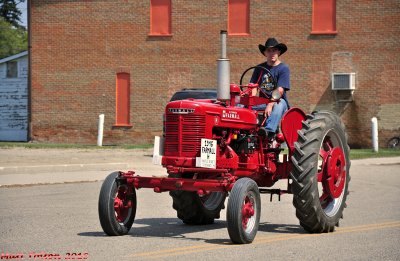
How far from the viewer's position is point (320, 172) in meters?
12.1

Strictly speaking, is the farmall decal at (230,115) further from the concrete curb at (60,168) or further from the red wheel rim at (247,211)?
the concrete curb at (60,168)

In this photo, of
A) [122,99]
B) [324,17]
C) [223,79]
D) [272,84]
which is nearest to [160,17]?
[122,99]

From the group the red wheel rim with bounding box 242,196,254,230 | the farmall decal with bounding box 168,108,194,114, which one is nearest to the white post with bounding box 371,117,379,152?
the farmall decal with bounding box 168,108,194,114

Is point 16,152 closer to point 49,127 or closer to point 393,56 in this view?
point 49,127

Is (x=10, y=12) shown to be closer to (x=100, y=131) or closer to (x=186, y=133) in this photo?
(x=100, y=131)

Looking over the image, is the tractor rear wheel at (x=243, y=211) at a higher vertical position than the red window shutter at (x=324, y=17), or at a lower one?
lower

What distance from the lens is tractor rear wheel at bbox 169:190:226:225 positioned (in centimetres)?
1227

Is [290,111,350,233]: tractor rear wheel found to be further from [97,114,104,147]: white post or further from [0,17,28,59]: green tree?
[0,17,28,59]: green tree

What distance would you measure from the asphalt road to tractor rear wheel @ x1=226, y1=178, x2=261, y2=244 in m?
0.14

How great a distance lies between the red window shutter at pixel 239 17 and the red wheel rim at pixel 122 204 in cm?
2929

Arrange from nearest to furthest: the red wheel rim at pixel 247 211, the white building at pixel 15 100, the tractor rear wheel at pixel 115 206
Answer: the red wheel rim at pixel 247 211 → the tractor rear wheel at pixel 115 206 → the white building at pixel 15 100

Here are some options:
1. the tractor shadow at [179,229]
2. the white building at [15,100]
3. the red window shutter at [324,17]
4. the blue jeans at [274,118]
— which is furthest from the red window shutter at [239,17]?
the blue jeans at [274,118]

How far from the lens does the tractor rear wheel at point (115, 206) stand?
10.8m

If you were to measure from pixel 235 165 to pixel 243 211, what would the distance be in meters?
0.95
